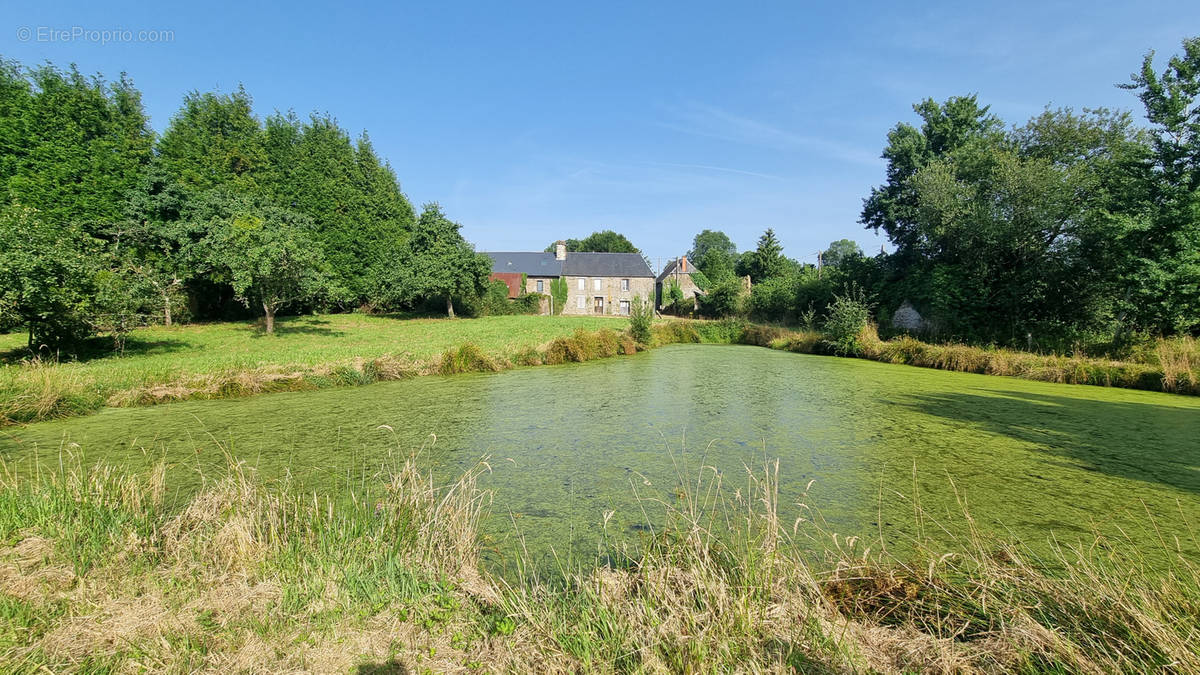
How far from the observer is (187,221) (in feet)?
58.0

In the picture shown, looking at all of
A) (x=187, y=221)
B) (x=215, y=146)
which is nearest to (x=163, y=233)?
(x=187, y=221)

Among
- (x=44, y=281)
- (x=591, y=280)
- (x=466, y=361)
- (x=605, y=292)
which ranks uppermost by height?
(x=591, y=280)

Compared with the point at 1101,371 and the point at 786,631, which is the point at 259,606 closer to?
the point at 786,631

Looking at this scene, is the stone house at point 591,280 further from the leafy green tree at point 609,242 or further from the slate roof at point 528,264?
the leafy green tree at point 609,242

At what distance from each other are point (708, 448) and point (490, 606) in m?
3.78

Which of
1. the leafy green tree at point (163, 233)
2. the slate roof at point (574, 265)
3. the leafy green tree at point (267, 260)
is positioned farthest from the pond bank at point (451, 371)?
the slate roof at point (574, 265)

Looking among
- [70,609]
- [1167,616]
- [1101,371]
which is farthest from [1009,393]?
[70,609]

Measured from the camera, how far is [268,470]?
16.3 ft

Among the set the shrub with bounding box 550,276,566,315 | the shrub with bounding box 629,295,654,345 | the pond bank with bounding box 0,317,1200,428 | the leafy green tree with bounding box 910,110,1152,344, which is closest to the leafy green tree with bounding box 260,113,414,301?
the pond bank with bounding box 0,317,1200,428

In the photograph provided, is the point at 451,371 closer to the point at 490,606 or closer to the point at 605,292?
the point at 490,606

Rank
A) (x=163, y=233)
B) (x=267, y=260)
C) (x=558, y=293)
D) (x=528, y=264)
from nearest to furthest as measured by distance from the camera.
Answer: (x=267, y=260) → (x=163, y=233) → (x=558, y=293) → (x=528, y=264)

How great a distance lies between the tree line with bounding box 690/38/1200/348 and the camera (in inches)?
484

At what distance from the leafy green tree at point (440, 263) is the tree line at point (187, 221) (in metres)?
0.07

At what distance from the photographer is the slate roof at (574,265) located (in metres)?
39.4
